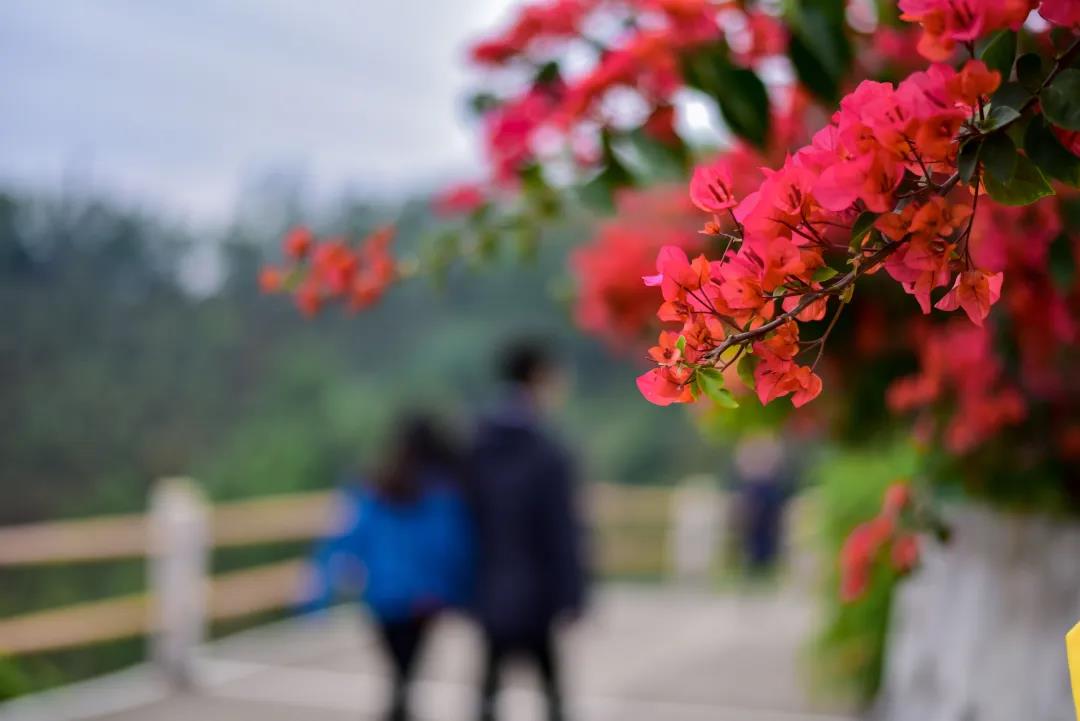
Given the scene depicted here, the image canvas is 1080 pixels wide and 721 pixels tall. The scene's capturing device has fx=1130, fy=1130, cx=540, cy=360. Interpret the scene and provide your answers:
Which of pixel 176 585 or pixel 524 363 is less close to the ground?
pixel 524 363

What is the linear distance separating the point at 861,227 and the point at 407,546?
2.61m

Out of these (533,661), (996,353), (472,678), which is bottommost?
(472,678)

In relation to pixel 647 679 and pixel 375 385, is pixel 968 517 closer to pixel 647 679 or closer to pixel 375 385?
pixel 647 679

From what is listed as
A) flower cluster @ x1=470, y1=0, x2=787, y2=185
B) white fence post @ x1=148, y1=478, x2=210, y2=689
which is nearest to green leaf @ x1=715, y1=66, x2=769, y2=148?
flower cluster @ x1=470, y1=0, x2=787, y2=185

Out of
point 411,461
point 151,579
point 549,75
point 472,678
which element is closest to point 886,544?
point 549,75

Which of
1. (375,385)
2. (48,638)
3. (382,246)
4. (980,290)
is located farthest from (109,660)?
(980,290)

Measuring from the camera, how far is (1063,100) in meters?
0.54

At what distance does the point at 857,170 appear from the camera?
53 centimetres

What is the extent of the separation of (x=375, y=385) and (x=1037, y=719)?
52.5ft

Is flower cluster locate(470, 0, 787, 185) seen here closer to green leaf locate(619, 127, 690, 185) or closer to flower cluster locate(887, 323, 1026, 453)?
green leaf locate(619, 127, 690, 185)

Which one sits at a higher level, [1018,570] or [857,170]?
[857,170]

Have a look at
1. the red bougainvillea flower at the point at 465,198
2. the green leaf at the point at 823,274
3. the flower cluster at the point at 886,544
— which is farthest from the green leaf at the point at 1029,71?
the red bougainvillea flower at the point at 465,198

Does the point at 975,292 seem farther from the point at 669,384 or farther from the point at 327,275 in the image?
the point at 327,275

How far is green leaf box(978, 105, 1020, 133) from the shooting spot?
0.54 meters
